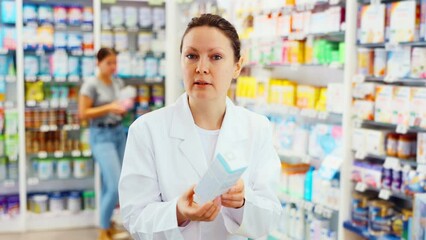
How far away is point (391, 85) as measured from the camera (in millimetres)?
4328

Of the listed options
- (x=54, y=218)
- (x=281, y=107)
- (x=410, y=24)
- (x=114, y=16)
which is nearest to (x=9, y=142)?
(x=54, y=218)

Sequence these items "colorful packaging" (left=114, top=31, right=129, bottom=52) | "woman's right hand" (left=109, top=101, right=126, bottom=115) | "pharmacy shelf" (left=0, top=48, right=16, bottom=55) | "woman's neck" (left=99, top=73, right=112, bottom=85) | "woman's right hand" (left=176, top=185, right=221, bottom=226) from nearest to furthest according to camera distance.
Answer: "woman's right hand" (left=176, top=185, right=221, bottom=226) → "woman's right hand" (left=109, top=101, right=126, bottom=115) → "woman's neck" (left=99, top=73, right=112, bottom=85) → "pharmacy shelf" (left=0, top=48, right=16, bottom=55) → "colorful packaging" (left=114, top=31, right=129, bottom=52)

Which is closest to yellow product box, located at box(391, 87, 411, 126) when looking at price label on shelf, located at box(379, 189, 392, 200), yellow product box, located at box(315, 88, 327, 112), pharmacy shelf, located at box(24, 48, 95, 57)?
price label on shelf, located at box(379, 189, 392, 200)

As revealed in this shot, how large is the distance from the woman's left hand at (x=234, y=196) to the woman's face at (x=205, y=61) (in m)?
0.36

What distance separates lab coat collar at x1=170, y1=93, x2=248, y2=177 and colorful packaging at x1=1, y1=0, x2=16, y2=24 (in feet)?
16.2

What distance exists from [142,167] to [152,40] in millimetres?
5313

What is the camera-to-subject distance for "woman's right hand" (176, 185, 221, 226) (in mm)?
1859

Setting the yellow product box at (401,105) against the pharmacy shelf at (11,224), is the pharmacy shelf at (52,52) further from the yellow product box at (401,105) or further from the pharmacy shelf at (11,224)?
the yellow product box at (401,105)

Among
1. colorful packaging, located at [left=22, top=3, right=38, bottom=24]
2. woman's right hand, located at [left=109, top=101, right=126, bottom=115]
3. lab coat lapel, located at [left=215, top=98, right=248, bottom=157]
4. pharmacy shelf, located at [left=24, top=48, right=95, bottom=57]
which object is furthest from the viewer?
pharmacy shelf, located at [left=24, top=48, right=95, bottom=57]

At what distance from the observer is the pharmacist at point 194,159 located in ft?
6.70

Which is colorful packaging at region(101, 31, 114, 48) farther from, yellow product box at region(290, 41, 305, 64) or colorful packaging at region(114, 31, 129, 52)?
yellow product box at region(290, 41, 305, 64)

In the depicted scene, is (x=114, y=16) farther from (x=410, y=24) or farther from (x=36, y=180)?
(x=410, y=24)

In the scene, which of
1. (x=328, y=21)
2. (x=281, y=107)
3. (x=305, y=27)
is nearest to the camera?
(x=328, y=21)

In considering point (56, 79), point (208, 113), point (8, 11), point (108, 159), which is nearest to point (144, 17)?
point (56, 79)
